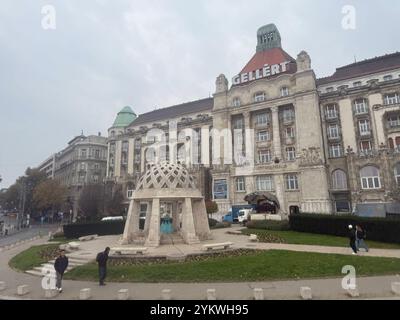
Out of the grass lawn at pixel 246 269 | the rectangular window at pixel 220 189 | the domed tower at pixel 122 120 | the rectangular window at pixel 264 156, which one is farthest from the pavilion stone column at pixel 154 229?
the domed tower at pixel 122 120

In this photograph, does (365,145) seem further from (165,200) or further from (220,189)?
(165,200)

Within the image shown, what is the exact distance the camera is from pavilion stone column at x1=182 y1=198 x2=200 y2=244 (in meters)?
21.7

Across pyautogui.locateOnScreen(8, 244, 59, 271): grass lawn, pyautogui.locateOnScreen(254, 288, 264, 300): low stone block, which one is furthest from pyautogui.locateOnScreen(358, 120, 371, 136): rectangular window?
pyautogui.locateOnScreen(8, 244, 59, 271): grass lawn

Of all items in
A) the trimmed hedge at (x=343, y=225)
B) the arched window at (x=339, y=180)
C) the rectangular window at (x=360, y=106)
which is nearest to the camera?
the trimmed hedge at (x=343, y=225)

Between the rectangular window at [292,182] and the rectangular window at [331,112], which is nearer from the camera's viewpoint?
the rectangular window at [292,182]

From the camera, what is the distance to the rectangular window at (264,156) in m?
53.4

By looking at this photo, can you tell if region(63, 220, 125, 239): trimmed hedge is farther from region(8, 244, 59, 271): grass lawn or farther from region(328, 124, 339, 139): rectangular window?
region(328, 124, 339, 139): rectangular window

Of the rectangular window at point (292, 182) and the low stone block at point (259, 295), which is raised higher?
the rectangular window at point (292, 182)

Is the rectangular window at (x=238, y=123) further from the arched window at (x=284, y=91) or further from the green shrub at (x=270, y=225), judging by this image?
the green shrub at (x=270, y=225)

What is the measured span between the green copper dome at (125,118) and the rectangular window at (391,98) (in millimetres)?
63667

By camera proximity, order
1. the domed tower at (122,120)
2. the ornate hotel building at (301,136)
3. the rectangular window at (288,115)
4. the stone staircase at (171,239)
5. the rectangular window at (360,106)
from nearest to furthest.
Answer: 1. the stone staircase at (171,239)
2. the ornate hotel building at (301,136)
3. the rectangular window at (360,106)
4. the rectangular window at (288,115)
5. the domed tower at (122,120)

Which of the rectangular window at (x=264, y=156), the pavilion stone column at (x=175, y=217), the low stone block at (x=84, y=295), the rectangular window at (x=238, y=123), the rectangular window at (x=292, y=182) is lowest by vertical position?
the low stone block at (x=84, y=295)
